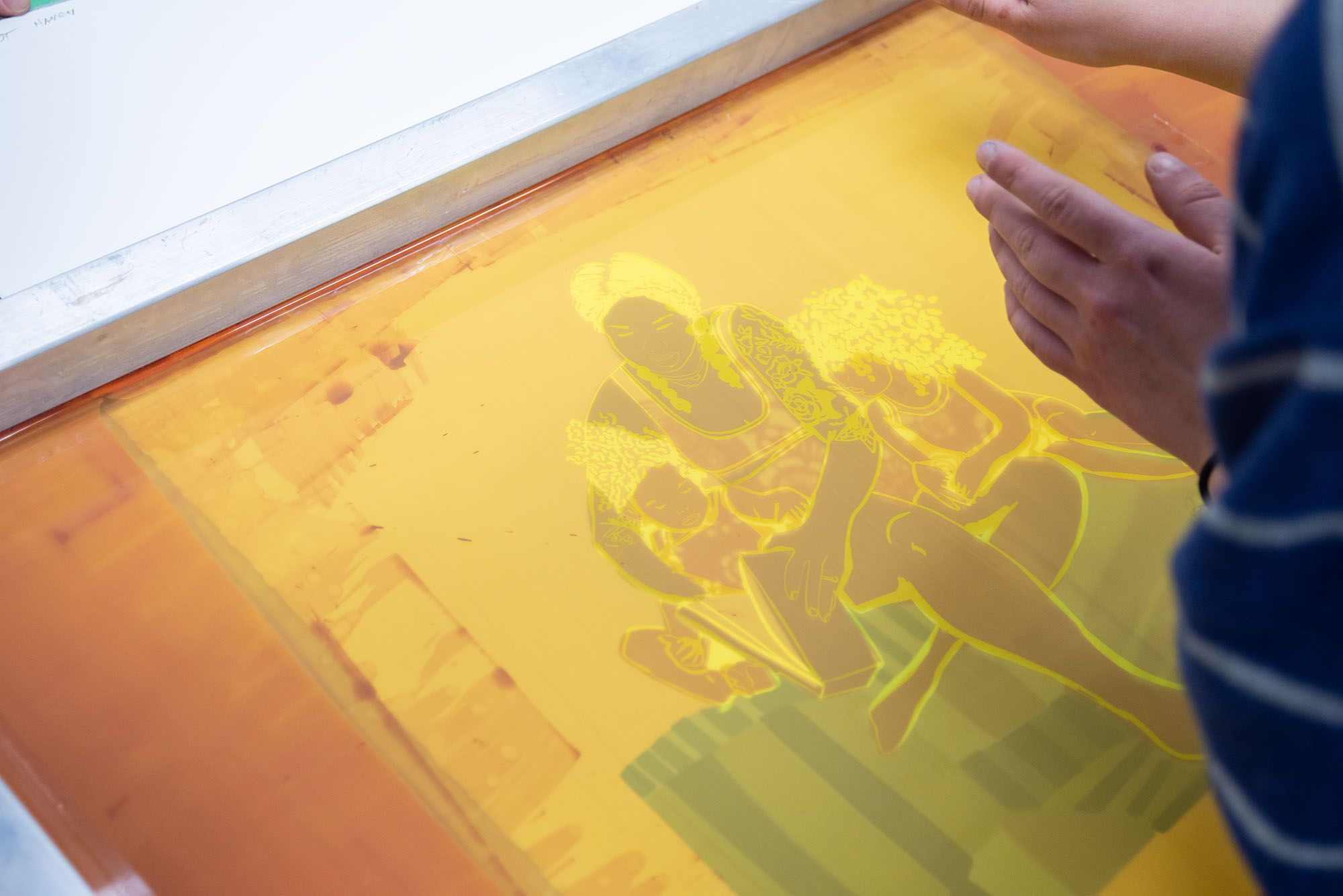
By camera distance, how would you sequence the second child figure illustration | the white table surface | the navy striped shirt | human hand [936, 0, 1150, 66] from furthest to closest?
human hand [936, 0, 1150, 66] < the white table surface < the second child figure illustration < the navy striped shirt

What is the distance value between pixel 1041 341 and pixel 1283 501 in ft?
1.40

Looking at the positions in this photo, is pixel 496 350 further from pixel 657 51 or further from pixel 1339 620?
pixel 1339 620

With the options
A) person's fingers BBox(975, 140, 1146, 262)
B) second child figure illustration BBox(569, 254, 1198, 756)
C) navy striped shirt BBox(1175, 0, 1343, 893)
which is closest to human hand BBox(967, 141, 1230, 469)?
person's fingers BBox(975, 140, 1146, 262)

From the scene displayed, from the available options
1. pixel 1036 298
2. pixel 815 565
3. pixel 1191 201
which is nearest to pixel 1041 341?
pixel 1036 298

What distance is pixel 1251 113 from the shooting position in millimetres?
301

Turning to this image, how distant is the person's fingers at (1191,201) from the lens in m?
0.66

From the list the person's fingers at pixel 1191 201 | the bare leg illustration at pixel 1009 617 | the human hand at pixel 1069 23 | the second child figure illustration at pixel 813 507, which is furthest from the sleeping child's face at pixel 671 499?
the human hand at pixel 1069 23

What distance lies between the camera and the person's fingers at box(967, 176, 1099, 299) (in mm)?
657

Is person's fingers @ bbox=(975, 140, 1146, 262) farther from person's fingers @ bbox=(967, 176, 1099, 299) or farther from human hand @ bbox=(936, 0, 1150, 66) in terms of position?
human hand @ bbox=(936, 0, 1150, 66)

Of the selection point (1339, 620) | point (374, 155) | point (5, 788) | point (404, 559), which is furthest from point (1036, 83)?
point (5, 788)

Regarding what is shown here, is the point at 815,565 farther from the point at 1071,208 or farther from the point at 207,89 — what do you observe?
the point at 207,89

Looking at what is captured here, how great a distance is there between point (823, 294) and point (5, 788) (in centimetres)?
73

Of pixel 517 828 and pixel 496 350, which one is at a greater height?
pixel 496 350

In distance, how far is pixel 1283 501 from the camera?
290 millimetres
